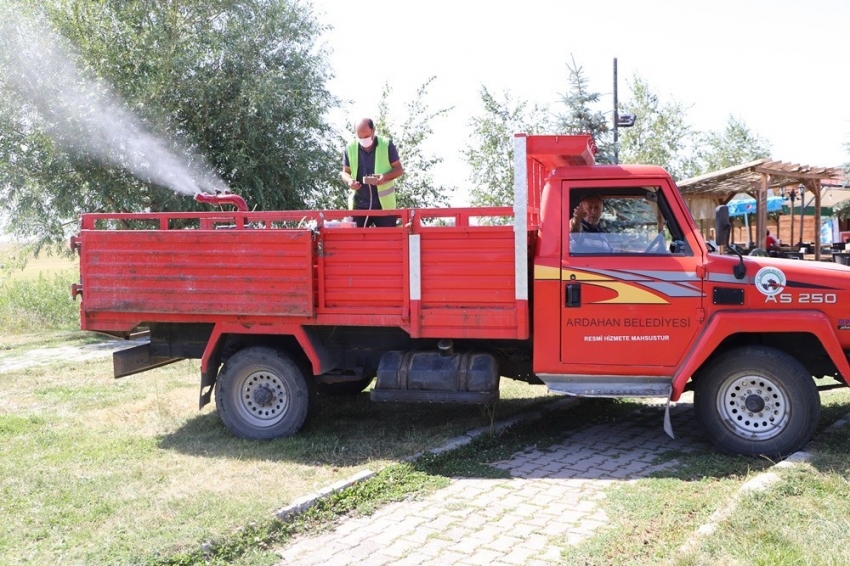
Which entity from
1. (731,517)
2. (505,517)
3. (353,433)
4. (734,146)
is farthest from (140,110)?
(734,146)

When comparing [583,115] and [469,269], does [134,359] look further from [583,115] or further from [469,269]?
[583,115]

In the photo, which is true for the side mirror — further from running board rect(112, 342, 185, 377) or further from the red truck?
running board rect(112, 342, 185, 377)

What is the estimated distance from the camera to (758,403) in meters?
6.03

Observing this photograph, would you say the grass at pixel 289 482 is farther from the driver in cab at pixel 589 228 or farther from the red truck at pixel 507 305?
the driver in cab at pixel 589 228

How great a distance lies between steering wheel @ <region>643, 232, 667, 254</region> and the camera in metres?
6.18

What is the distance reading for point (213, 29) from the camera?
15.9 meters

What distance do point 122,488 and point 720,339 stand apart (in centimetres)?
451

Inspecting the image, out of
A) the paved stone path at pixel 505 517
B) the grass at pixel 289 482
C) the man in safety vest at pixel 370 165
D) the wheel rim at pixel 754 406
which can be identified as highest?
the man in safety vest at pixel 370 165

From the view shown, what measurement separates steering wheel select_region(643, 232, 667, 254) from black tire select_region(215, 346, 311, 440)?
3148mm

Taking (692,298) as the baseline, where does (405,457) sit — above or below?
below

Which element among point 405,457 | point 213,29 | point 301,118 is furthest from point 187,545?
point 213,29

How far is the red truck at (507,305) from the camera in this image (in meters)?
6.04

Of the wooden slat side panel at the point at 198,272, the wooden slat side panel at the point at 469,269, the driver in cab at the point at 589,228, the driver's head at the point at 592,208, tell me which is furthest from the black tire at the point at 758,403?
the wooden slat side panel at the point at 198,272

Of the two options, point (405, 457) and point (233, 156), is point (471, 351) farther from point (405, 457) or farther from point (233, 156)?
point (233, 156)
